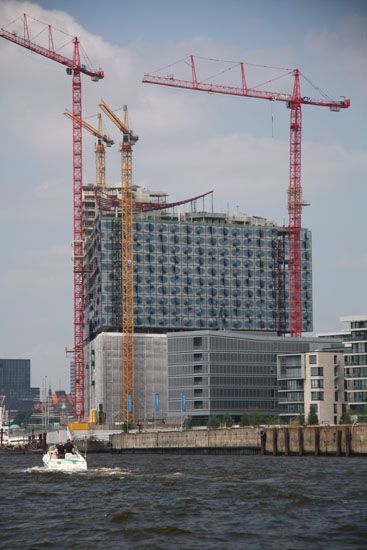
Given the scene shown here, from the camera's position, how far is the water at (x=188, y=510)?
70312 millimetres

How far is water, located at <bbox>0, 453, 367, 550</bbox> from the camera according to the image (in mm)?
70312

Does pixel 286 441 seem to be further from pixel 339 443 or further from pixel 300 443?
pixel 339 443

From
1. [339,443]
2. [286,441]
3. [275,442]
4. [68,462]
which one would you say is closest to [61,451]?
[68,462]

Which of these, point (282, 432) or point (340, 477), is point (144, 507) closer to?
point (340, 477)

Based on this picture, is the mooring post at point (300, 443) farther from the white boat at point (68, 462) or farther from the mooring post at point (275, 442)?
the white boat at point (68, 462)

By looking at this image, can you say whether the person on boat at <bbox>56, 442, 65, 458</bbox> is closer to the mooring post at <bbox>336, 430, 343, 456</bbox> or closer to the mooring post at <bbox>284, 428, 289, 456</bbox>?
the mooring post at <bbox>336, 430, 343, 456</bbox>

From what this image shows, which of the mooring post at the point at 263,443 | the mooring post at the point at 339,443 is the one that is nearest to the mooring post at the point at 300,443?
the mooring post at the point at 339,443

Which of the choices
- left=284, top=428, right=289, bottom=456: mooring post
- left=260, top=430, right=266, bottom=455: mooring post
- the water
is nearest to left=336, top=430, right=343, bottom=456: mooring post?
left=284, top=428, right=289, bottom=456: mooring post

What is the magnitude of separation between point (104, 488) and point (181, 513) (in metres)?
26.7

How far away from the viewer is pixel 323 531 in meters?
72.1

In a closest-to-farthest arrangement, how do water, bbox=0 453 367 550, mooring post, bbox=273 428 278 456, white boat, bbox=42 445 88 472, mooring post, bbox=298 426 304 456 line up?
water, bbox=0 453 367 550, white boat, bbox=42 445 88 472, mooring post, bbox=298 426 304 456, mooring post, bbox=273 428 278 456

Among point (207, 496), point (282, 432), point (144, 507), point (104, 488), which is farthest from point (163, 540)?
point (282, 432)

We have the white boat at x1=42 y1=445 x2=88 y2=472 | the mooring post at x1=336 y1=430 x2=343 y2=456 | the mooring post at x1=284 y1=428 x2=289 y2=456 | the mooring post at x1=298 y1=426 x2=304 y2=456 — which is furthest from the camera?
the mooring post at x1=284 y1=428 x2=289 y2=456

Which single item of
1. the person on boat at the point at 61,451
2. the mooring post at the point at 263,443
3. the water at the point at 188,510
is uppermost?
the person on boat at the point at 61,451
